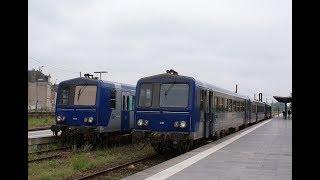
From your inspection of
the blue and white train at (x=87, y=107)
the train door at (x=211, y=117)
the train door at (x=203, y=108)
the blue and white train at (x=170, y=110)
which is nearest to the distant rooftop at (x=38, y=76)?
the blue and white train at (x=87, y=107)

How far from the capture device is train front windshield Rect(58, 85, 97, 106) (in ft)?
57.5

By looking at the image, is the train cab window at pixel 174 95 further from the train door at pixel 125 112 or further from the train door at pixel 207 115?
the train door at pixel 125 112

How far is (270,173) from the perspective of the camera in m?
9.92

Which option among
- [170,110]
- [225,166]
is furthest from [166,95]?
[225,166]

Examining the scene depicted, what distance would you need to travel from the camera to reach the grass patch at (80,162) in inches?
443

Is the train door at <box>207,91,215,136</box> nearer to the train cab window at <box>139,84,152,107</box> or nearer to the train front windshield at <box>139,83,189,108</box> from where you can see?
the train front windshield at <box>139,83,189,108</box>

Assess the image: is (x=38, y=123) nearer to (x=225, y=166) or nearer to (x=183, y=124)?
(x=183, y=124)

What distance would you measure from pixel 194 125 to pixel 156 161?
1.68 meters

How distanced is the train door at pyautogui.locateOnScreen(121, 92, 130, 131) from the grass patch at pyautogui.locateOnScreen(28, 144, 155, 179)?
1255mm

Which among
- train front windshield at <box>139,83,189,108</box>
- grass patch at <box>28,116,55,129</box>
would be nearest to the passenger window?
train front windshield at <box>139,83,189,108</box>
